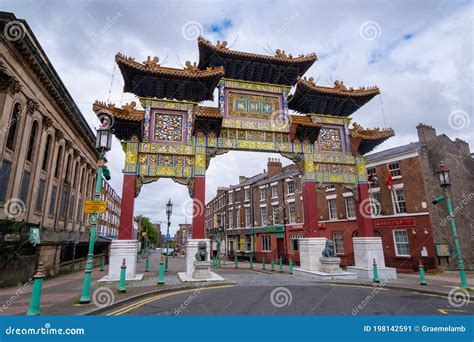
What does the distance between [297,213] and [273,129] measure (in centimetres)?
1489

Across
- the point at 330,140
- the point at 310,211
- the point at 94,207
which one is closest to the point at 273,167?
the point at 330,140

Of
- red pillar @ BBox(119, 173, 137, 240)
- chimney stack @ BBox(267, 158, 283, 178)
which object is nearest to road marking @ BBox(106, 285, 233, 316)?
red pillar @ BBox(119, 173, 137, 240)

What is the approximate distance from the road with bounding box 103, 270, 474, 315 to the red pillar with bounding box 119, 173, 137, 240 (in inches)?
176

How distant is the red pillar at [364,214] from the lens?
1561 cm

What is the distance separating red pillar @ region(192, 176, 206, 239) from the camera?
43.4ft

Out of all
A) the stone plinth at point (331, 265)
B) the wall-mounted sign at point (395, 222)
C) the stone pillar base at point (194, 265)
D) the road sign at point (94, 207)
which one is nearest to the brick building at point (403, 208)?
the wall-mounted sign at point (395, 222)

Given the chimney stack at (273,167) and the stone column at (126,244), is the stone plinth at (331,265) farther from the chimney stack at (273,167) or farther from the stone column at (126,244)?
the chimney stack at (273,167)

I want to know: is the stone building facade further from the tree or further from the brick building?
the tree

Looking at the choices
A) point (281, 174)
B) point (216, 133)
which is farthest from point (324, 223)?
point (216, 133)

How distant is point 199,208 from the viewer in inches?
530

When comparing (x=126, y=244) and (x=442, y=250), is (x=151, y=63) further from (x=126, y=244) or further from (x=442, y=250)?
(x=442, y=250)

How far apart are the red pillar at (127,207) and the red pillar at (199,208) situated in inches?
118

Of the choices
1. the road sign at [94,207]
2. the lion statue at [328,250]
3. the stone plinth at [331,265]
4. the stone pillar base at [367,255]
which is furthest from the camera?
the stone pillar base at [367,255]

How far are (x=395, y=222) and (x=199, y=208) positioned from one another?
53.1 feet
